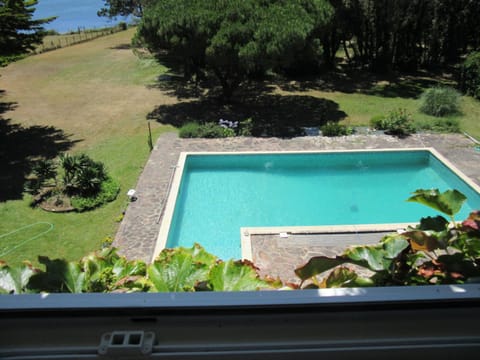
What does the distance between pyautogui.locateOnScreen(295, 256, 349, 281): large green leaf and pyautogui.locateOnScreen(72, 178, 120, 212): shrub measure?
774cm

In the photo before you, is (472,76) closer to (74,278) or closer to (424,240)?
→ (424,240)

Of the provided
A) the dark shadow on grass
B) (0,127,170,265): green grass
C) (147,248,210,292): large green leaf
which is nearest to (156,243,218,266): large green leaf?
(147,248,210,292): large green leaf

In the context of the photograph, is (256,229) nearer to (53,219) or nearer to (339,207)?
(339,207)

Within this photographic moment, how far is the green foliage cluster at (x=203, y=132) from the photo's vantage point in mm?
12508

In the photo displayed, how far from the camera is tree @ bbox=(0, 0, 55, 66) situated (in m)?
10.4

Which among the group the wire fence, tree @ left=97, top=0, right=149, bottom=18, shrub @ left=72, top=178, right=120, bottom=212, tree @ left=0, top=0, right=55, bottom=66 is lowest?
shrub @ left=72, top=178, right=120, bottom=212

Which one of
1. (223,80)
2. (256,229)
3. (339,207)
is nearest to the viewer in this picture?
(256,229)

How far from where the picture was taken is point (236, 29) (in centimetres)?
1201

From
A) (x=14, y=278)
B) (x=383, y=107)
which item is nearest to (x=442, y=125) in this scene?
(x=383, y=107)

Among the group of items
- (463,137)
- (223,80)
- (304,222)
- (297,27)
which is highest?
(297,27)

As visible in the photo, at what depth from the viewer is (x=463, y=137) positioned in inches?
488

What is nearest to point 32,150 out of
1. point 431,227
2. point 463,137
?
point 431,227

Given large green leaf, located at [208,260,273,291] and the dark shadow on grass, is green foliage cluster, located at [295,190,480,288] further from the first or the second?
the dark shadow on grass

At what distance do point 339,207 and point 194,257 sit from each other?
24.8ft
